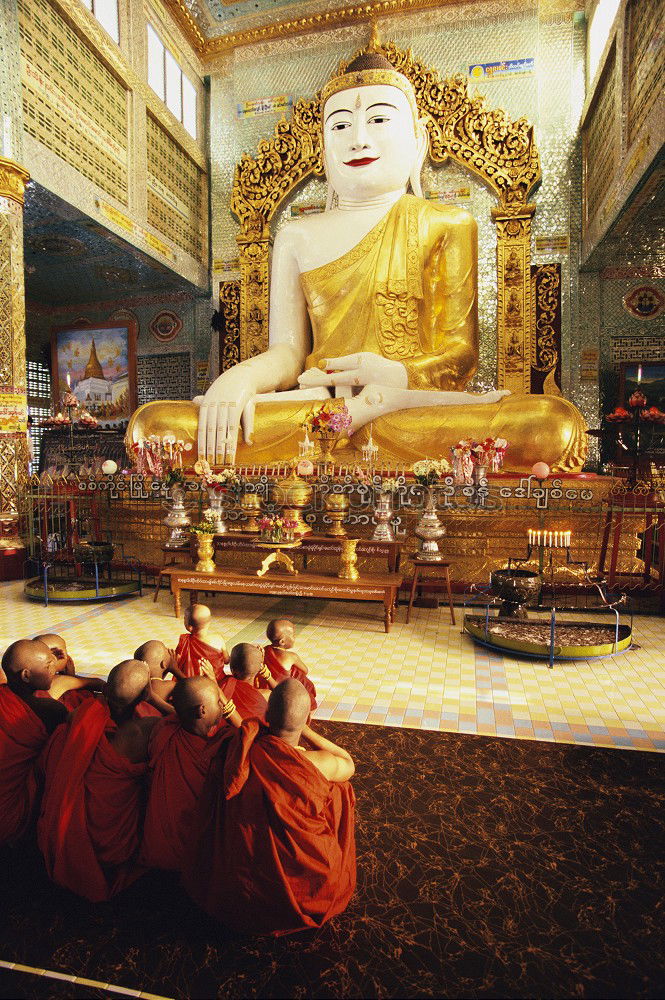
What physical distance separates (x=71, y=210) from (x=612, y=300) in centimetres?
669

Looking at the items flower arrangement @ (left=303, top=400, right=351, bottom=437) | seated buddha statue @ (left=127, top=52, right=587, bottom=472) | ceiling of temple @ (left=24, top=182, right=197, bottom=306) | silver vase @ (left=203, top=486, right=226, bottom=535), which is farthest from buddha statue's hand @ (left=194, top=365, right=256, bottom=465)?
ceiling of temple @ (left=24, top=182, right=197, bottom=306)

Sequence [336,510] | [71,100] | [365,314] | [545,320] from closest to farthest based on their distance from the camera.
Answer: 1. [336,510]
2. [71,100]
3. [365,314]
4. [545,320]

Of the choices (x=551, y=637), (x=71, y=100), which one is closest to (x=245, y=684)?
(x=551, y=637)

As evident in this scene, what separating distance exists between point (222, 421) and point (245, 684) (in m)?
4.36

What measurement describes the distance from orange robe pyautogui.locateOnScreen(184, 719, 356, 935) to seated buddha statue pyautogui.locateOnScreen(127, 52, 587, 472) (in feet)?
15.6

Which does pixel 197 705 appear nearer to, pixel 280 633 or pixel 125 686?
pixel 125 686

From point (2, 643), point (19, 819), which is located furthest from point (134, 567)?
point (19, 819)

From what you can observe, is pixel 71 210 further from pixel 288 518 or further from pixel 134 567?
pixel 288 518

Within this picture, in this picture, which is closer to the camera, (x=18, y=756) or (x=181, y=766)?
(x=181, y=766)

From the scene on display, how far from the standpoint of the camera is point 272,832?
1.45m

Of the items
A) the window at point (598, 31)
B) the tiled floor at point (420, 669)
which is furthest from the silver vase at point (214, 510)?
the window at point (598, 31)

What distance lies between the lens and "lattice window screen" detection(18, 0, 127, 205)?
19.9 ft

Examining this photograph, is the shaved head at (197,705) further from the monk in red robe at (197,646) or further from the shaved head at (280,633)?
the monk in red robe at (197,646)

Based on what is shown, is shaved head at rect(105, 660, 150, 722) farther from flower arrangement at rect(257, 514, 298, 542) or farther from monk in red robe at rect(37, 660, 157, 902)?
flower arrangement at rect(257, 514, 298, 542)
